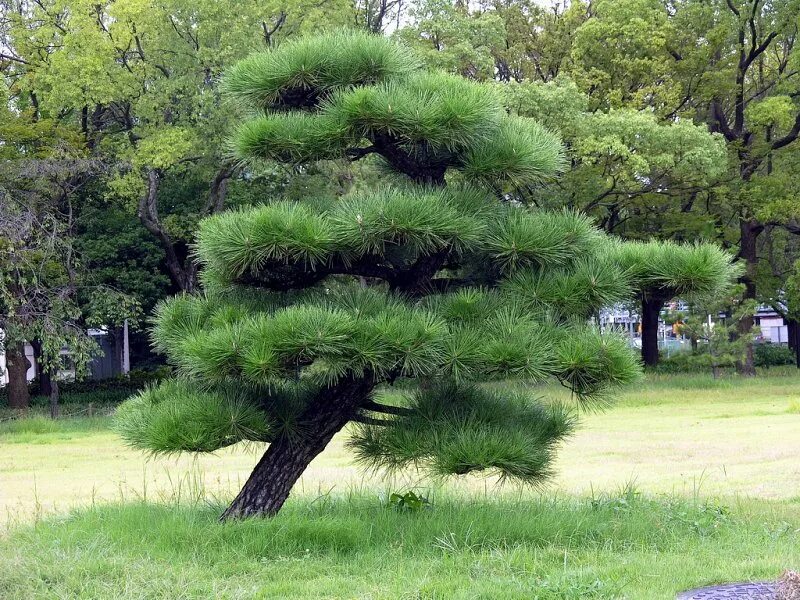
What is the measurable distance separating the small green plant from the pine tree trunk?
0.63 meters

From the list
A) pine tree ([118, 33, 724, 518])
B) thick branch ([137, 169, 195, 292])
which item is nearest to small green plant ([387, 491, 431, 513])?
pine tree ([118, 33, 724, 518])

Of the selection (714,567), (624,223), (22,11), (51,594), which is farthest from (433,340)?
(624,223)

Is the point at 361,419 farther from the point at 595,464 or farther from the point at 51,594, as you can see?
the point at 595,464

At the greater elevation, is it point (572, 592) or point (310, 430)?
point (310, 430)

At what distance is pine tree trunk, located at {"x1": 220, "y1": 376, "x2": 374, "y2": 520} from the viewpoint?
5090 mm

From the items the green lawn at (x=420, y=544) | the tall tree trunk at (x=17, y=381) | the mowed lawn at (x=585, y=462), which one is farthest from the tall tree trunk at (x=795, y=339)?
the green lawn at (x=420, y=544)

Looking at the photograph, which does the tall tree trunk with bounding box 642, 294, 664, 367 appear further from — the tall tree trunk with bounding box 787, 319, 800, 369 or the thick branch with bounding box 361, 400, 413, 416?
the thick branch with bounding box 361, 400, 413, 416

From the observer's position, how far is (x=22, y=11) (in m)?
18.9

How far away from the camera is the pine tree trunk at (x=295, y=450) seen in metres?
5.09

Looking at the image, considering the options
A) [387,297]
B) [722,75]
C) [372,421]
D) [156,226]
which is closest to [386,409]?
[372,421]

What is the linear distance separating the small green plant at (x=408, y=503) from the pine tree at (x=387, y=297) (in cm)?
24

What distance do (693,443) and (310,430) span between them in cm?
783

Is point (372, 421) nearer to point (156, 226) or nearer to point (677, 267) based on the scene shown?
point (677, 267)

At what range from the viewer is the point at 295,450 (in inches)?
202
